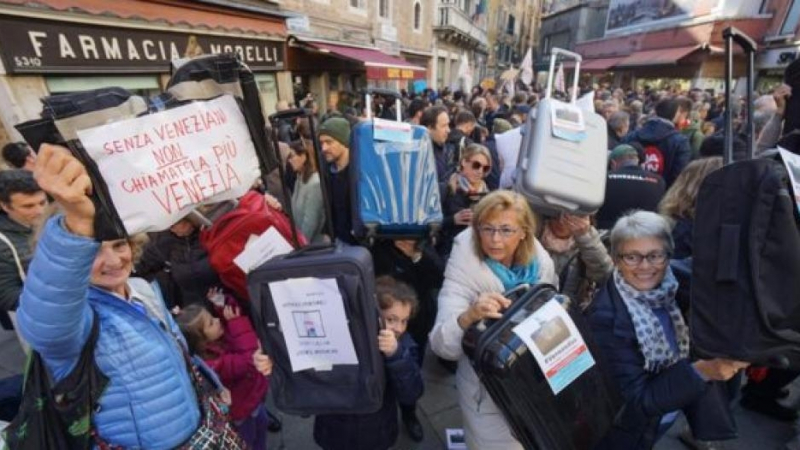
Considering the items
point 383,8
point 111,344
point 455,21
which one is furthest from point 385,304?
point 455,21

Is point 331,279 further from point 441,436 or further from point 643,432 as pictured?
point 441,436

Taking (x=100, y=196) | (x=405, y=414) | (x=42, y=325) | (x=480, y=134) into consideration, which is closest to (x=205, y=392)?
(x=42, y=325)

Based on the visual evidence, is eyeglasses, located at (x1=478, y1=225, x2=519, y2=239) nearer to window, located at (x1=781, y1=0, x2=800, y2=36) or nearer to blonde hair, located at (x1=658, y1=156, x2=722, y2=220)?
blonde hair, located at (x1=658, y1=156, x2=722, y2=220)

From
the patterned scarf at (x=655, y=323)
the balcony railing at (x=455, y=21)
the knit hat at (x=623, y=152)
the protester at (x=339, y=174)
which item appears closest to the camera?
the patterned scarf at (x=655, y=323)

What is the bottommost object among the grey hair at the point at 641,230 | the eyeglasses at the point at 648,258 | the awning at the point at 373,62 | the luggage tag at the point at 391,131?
the eyeglasses at the point at 648,258

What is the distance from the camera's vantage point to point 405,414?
8.63ft

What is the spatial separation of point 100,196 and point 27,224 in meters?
1.86

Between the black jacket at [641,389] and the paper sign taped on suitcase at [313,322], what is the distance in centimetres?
103

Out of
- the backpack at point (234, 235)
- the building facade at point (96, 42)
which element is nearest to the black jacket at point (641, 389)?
the backpack at point (234, 235)

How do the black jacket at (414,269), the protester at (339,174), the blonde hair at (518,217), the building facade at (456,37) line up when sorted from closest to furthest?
the blonde hair at (518,217), the black jacket at (414,269), the protester at (339,174), the building facade at (456,37)

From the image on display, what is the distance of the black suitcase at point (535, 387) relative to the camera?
4.29ft

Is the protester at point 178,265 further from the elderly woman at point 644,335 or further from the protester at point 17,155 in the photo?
the protester at point 17,155

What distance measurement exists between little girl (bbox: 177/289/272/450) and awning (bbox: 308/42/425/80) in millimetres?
9149

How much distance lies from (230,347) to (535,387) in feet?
4.68
